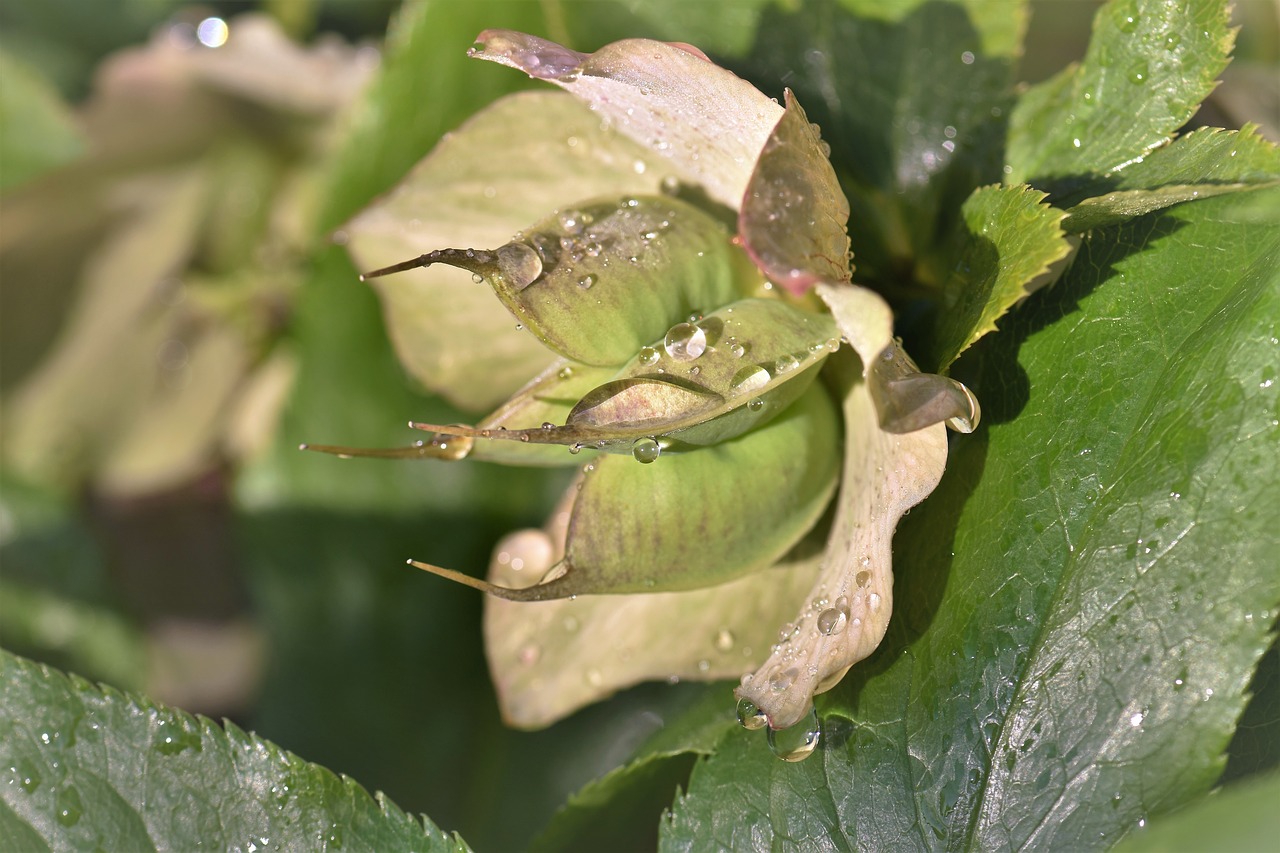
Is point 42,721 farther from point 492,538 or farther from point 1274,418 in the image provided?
point 1274,418

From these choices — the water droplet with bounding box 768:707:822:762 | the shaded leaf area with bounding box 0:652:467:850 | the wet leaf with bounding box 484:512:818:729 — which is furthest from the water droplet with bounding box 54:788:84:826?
the water droplet with bounding box 768:707:822:762

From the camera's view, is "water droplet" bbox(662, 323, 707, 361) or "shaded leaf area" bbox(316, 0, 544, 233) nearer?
"water droplet" bbox(662, 323, 707, 361)

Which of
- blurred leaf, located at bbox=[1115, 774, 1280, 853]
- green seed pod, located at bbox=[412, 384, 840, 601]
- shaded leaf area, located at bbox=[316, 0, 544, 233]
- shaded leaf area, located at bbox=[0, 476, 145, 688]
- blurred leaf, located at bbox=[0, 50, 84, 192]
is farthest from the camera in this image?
shaded leaf area, located at bbox=[0, 476, 145, 688]

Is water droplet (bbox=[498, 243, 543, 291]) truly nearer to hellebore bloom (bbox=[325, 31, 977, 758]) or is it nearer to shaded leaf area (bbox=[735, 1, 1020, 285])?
hellebore bloom (bbox=[325, 31, 977, 758])

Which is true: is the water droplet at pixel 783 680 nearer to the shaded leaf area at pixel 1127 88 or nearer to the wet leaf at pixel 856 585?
the wet leaf at pixel 856 585

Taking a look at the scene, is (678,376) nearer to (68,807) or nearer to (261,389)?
(68,807)

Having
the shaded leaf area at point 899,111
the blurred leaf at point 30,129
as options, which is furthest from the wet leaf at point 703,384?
the blurred leaf at point 30,129

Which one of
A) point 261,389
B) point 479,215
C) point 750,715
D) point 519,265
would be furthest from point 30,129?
point 750,715
